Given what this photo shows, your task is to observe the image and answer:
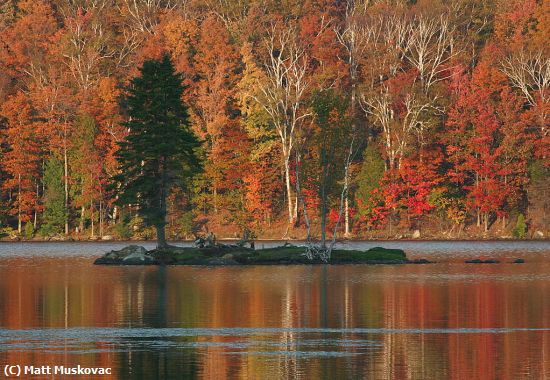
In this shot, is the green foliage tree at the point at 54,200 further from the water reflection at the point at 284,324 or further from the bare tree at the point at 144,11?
the water reflection at the point at 284,324

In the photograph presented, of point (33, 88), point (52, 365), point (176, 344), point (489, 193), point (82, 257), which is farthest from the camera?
point (33, 88)

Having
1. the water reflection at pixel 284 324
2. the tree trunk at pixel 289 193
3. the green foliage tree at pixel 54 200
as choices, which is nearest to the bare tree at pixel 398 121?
the tree trunk at pixel 289 193

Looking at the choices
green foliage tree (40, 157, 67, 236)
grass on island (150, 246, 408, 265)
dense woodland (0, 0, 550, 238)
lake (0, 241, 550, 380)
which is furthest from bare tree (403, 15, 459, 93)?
lake (0, 241, 550, 380)

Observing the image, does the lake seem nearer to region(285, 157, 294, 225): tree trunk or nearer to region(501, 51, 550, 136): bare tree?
region(285, 157, 294, 225): tree trunk

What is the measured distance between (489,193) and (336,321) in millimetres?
65366

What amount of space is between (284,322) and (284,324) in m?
0.50

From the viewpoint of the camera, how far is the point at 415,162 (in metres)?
104

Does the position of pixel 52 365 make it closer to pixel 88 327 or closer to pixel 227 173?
pixel 88 327

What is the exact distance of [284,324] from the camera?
3612 centimetres

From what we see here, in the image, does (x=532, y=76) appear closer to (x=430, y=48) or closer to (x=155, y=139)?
(x=430, y=48)

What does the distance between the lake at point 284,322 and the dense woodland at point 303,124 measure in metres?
38.9

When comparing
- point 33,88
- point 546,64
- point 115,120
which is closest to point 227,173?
point 115,120

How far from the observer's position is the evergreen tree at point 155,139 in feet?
246

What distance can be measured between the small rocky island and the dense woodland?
90.4ft
